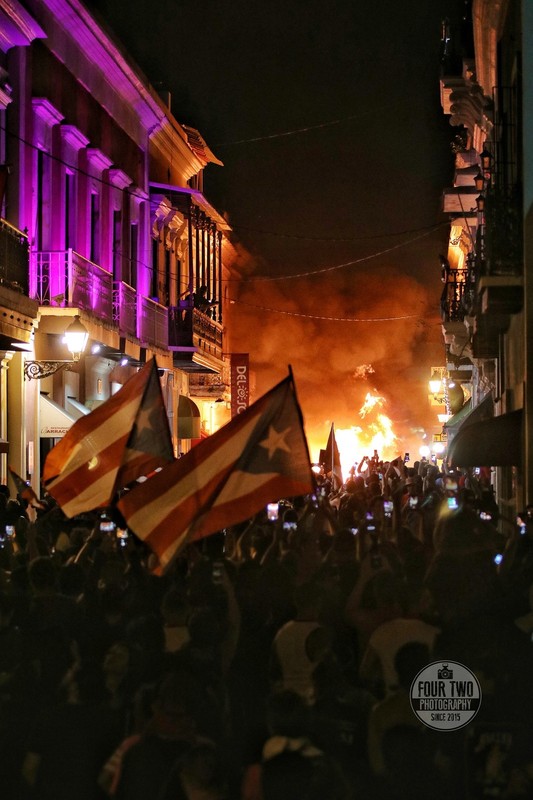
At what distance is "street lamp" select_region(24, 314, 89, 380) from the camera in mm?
19797

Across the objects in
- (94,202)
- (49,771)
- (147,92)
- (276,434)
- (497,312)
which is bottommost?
(49,771)

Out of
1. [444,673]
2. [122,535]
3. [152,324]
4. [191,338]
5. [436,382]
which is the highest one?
[152,324]

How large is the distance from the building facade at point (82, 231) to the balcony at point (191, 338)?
5 cm

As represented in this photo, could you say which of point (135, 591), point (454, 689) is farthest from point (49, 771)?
point (454, 689)

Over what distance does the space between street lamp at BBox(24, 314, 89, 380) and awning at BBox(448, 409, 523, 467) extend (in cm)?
649

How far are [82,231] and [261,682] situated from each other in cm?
1940

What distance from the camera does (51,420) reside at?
75.0 ft

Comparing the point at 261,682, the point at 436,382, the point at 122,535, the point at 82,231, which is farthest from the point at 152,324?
the point at 261,682

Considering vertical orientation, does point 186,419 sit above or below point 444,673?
above

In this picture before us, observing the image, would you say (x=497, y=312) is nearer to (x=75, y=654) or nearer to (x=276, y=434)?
(x=276, y=434)

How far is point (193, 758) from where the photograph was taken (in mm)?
5746

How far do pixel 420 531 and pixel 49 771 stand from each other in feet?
20.7

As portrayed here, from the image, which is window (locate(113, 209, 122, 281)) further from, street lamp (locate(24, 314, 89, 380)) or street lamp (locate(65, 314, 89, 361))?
street lamp (locate(65, 314, 89, 361))

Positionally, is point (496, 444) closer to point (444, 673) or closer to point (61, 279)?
point (61, 279)
